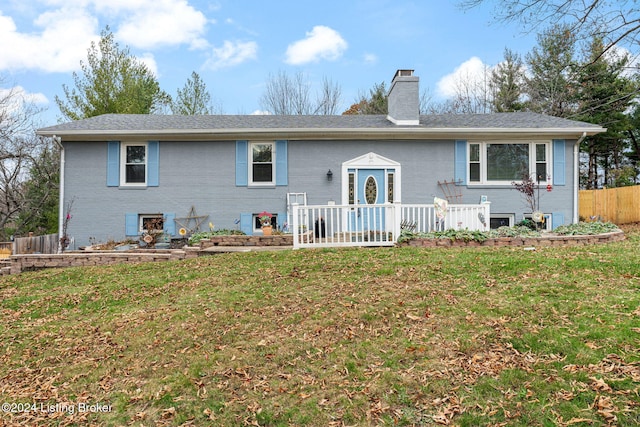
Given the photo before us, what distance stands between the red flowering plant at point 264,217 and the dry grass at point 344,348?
4106 millimetres

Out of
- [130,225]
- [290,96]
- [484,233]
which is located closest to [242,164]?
[130,225]

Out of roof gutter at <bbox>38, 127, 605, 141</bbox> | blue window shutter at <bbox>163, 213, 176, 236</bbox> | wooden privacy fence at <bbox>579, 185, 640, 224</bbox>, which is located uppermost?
roof gutter at <bbox>38, 127, 605, 141</bbox>

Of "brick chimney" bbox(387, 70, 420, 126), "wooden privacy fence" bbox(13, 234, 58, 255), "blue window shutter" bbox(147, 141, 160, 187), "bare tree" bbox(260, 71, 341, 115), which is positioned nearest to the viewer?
"wooden privacy fence" bbox(13, 234, 58, 255)

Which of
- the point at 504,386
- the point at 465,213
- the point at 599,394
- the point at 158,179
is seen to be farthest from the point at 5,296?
the point at 465,213

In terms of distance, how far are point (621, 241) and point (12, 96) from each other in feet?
71.5

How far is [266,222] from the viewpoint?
31.7 ft

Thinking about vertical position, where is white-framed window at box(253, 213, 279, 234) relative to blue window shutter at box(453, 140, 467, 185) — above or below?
below

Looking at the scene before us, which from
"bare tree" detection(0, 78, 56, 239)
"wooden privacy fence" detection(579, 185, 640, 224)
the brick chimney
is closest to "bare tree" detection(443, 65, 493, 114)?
"wooden privacy fence" detection(579, 185, 640, 224)

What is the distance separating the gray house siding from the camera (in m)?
10.5

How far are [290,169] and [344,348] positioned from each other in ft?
26.3

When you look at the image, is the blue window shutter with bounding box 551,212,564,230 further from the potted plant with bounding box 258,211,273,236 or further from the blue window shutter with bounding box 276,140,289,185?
the potted plant with bounding box 258,211,273,236

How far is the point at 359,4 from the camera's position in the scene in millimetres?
11758

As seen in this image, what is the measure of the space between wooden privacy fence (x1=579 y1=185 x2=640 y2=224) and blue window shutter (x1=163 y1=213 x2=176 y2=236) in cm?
1362

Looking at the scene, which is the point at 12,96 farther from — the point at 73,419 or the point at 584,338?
the point at 584,338
